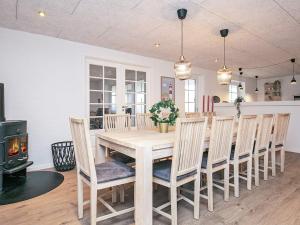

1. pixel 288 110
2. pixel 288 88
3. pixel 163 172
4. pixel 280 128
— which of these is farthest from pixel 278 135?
pixel 288 88

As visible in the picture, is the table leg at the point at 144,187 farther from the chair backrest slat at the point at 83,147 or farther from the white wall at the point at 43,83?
the white wall at the point at 43,83

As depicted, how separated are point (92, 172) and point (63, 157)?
198 cm

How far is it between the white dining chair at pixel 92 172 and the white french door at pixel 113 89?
2294 mm

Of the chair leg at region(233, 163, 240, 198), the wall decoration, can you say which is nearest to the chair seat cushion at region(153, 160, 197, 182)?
the chair leg at region(233, 163, 240, 198)

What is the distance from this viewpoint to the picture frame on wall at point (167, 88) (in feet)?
16.5

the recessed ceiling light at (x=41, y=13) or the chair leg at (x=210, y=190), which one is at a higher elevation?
the recessed ceiling light at (x=41, y=13)

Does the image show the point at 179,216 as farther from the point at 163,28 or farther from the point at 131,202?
the point at 163,28

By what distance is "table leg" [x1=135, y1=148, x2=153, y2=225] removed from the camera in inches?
62.2

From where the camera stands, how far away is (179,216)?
6.21ft

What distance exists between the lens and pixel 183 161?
1673 mm

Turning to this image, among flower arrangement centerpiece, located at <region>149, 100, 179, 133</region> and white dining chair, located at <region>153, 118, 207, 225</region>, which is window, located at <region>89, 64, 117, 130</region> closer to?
flower arrangement centerpiece, located at <region>149, 100, 179, 133</region>

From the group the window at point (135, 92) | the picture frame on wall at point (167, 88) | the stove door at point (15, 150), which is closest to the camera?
the stove door at point (15, 150)

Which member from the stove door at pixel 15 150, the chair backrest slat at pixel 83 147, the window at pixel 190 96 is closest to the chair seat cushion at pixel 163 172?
the chair backrest slat at pixel 83 147

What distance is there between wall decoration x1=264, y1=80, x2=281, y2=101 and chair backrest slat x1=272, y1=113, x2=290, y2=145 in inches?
227
